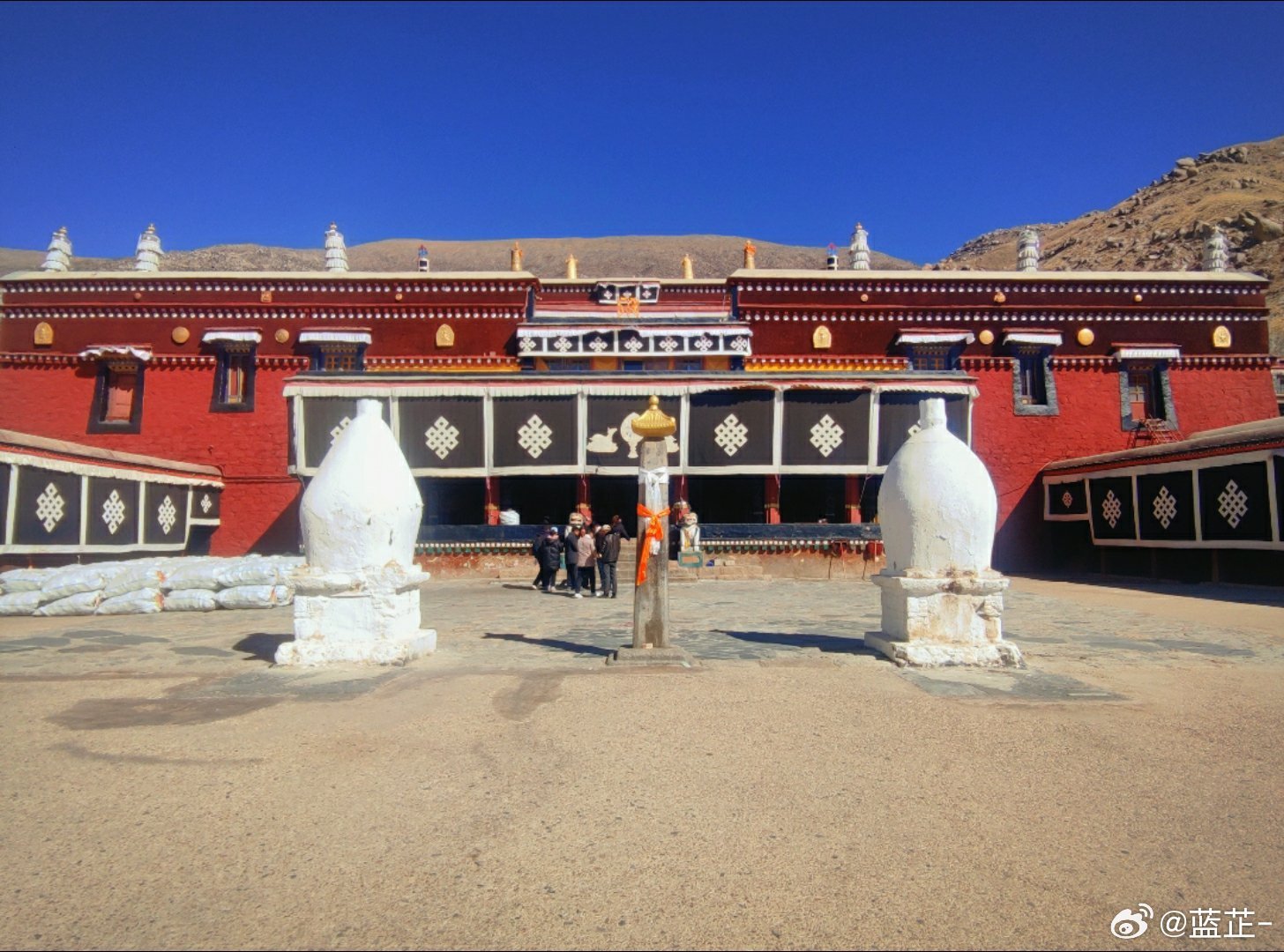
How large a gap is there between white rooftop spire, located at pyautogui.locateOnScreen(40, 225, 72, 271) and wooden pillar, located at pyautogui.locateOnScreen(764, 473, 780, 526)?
24.1 metres

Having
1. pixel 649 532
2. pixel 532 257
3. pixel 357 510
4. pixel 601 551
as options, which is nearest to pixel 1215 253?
pixel 601 551

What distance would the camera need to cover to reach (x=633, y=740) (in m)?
4.80

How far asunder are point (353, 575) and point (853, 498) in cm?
1563

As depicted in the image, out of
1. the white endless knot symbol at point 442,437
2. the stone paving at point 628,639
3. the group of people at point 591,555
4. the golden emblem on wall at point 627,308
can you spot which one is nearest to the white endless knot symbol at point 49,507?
the stone paving at point 628,639

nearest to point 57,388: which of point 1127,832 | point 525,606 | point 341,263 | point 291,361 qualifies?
point 291,361

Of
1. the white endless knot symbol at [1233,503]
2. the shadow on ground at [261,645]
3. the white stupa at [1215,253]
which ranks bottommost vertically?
the shadow on ground at [261,645]

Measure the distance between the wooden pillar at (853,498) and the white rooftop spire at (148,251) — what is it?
23341 mm

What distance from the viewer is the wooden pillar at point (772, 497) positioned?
20.1m

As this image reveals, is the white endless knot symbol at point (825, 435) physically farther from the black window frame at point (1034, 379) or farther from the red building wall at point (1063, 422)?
the black window frame at point (1034, 379)

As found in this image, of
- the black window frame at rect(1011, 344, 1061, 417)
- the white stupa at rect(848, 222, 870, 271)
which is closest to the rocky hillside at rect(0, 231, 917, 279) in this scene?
the white stupa at rect(848, 222, 870, 271)

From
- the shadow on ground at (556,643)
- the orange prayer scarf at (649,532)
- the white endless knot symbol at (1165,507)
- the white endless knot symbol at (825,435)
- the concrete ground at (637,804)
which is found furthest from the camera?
the white endless knot symbol at (825,435)

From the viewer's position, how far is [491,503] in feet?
65.6

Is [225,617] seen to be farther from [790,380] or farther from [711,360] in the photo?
Answer: [711,360]

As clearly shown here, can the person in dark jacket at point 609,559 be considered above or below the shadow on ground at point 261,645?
above
